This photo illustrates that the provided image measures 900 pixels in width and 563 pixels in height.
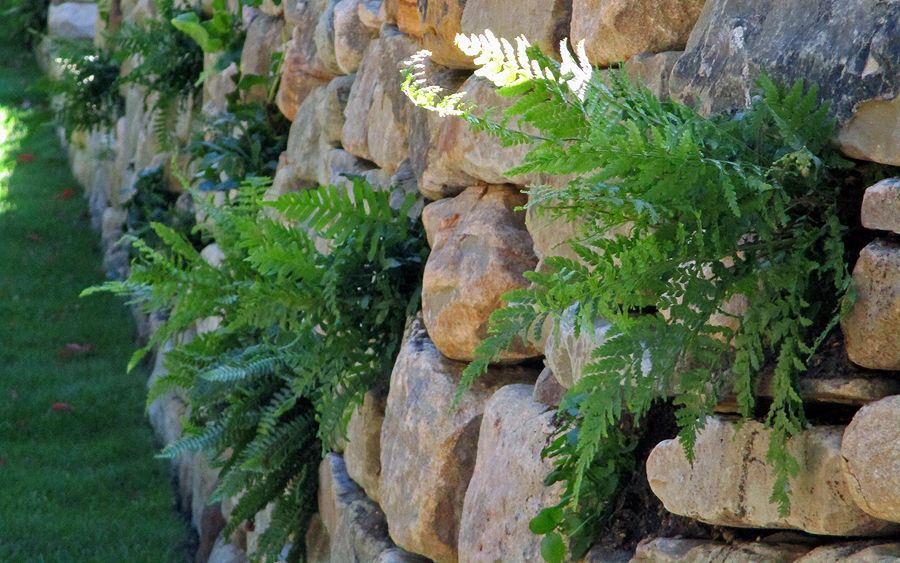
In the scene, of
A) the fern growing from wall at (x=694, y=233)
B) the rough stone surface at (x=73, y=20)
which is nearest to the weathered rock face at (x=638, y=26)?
the fern growing from wall at (x=694, y=233)

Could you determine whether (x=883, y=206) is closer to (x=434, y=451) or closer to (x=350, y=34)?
(x=434, y=451)

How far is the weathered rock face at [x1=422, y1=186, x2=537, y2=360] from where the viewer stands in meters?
2.79

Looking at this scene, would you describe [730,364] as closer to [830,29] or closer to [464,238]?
[830,29]

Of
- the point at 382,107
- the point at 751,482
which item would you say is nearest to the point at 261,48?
the point at 382,107

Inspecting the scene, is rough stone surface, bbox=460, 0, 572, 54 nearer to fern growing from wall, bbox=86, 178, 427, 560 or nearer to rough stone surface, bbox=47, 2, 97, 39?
fern growing from wall, bbox=86, 178, 427, 560

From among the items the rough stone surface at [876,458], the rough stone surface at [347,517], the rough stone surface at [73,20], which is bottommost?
the rough stone surface at [347,517]

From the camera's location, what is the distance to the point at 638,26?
2.29 meters

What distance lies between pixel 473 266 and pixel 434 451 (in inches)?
18.5

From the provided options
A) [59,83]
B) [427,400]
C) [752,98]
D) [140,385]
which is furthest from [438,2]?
[59,83]

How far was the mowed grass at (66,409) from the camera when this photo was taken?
4766mm

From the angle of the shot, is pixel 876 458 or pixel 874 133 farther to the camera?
pixel 874 133

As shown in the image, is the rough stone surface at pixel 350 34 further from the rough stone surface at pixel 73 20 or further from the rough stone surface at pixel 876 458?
the rough stone surface at pixel 73 20

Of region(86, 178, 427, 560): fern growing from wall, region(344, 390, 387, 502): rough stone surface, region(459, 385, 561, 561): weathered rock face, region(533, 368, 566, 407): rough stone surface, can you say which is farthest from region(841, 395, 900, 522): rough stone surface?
region(344, 390, 387, 502): rough stone surface

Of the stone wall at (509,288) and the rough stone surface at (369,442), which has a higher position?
the stone wall at (509,288)
